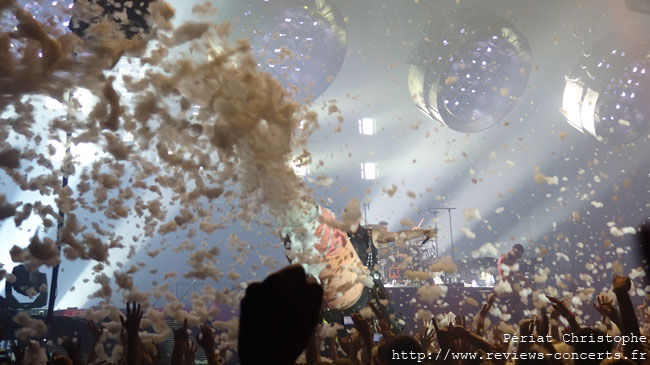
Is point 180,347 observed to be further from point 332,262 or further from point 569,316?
point 569,316

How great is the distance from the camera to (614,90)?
4.92m

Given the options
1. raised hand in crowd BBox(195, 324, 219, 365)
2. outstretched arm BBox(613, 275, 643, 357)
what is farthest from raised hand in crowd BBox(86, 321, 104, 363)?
outstretched arm BBox(613, 275, 643, 357)

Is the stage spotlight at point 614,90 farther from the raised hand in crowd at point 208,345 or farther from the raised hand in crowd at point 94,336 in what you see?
the raised hand in crowd at point 94,336

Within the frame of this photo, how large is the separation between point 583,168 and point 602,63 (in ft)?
16.0

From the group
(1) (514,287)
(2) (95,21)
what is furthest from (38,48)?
(1) (514,287)

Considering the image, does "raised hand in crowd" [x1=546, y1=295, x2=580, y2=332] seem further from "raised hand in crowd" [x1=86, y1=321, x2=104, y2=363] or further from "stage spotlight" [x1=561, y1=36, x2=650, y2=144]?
"stage spotlight" [x1=561, y1=36, x2=650, y2=144]

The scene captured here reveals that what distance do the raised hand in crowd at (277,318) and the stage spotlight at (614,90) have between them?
16.9ft

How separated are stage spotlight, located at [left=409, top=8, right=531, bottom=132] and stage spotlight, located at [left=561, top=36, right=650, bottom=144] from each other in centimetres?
121

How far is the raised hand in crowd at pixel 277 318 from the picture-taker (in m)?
0.99

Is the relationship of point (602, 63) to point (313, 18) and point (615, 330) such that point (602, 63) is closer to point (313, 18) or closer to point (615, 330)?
point (615, 330)

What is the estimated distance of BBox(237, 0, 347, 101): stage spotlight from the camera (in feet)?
12.5

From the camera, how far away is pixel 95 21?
2734mm

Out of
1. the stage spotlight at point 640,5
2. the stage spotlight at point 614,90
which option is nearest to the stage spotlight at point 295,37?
the stage spotlight at point 614,90

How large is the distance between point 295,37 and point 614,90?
3524mm
